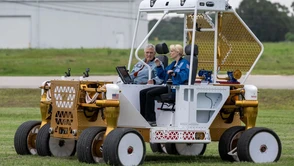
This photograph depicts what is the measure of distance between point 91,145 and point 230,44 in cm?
292

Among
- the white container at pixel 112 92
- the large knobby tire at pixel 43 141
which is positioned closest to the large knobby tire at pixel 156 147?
the large knobby tire at pixel 43 141

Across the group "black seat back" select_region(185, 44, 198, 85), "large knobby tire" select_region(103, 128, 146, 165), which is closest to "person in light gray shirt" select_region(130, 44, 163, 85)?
"black seat back" select_region(185, 44, 198, 85)

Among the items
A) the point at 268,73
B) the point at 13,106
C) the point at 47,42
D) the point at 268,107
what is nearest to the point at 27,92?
the point at 13,106

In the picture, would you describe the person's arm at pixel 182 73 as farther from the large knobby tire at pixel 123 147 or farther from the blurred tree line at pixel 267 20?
the blurred tree line at pixel 267 20

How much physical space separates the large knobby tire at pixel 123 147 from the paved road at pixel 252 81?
19.3m

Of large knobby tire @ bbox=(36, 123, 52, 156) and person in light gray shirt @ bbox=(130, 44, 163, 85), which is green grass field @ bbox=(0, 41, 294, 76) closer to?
large knobby tire @ bbox=(36, 123, 52, 156)

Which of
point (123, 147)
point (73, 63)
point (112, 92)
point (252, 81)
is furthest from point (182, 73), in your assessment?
point (73, 63)

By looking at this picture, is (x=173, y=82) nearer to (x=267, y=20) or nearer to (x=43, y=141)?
(x=43, y=141)

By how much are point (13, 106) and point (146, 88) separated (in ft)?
47.3

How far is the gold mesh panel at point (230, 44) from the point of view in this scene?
15.0 metres

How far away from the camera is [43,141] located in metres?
15.1

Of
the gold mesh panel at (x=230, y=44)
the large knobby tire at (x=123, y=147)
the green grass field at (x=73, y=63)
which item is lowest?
the large knobby tire at (x=123, y=147)

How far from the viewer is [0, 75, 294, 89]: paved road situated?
33.4 meters

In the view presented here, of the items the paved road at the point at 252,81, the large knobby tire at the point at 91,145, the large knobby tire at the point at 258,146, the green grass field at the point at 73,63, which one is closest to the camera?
the large knobby tire at the point at 91,145
